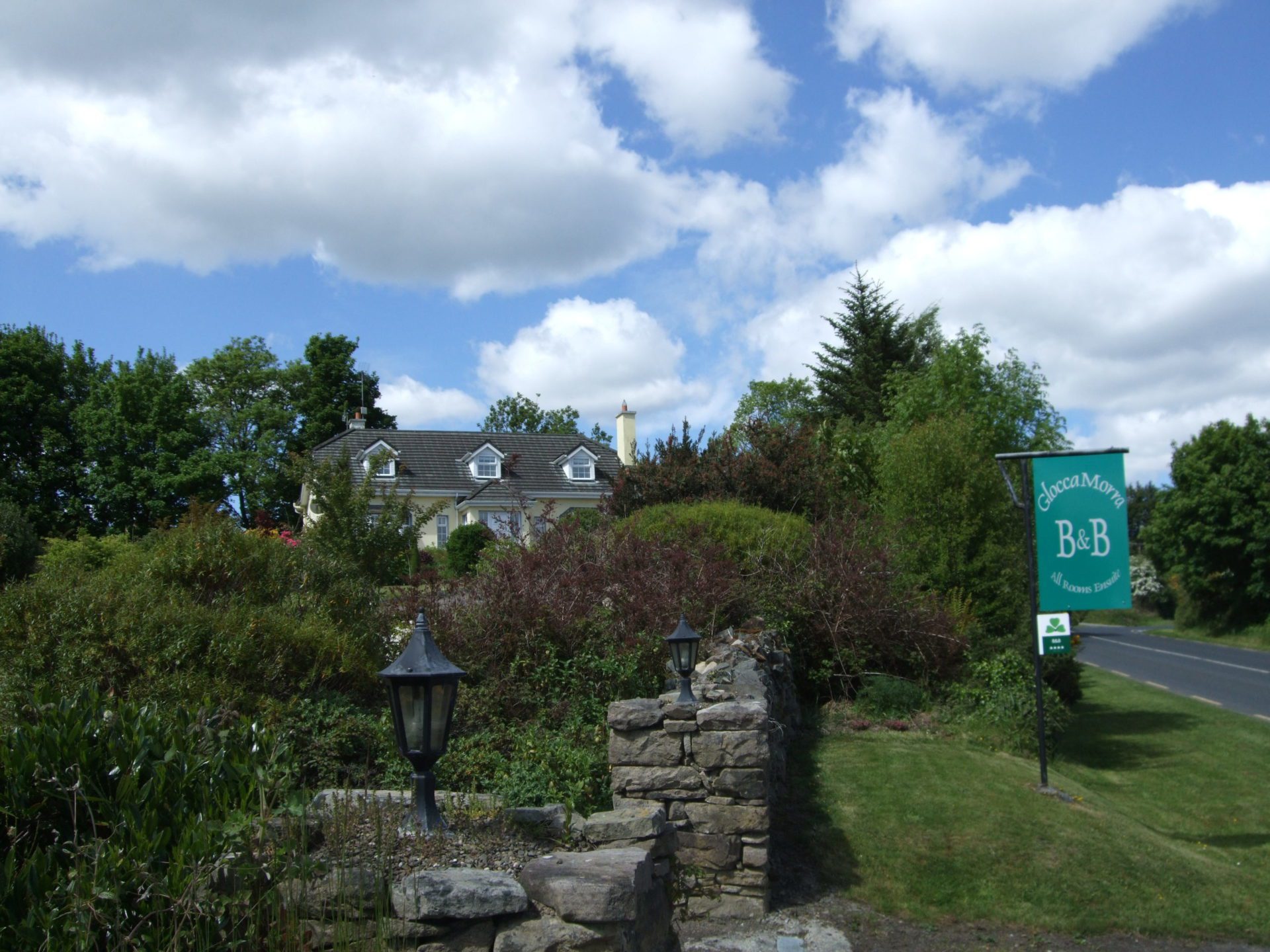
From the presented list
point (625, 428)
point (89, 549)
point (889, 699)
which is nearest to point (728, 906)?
point (889, 699)

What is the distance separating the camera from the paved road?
20.2 metres

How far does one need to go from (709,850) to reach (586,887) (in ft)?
10.00

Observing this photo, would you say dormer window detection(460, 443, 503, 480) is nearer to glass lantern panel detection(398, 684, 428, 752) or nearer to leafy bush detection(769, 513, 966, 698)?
leafy bush detection(769, 513, 966, 698)

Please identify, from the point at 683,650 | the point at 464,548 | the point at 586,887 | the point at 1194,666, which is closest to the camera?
the point at 586,887

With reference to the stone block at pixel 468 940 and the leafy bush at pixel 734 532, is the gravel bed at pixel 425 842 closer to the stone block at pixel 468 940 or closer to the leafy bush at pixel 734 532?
the stone block at pixel 468 940

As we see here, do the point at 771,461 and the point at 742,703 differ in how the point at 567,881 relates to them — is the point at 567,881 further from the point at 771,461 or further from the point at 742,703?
the point at 771,461

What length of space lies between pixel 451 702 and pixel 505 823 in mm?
679

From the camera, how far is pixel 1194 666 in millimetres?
26828

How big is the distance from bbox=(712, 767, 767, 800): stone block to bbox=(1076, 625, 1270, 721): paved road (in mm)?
14069

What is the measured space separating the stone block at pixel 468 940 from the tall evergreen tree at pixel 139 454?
119ft

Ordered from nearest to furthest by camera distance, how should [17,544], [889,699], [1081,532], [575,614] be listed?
[575,614]
[1081,532]
[889,699]
[17,544]

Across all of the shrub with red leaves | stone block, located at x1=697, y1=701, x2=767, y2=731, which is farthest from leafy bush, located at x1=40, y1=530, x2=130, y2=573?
stone block, located at x1=697, y1=701, x2=767, y2=731

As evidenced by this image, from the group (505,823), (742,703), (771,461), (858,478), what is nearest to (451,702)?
(505,823)

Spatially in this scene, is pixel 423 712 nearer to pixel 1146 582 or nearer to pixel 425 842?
pixel 425 842
